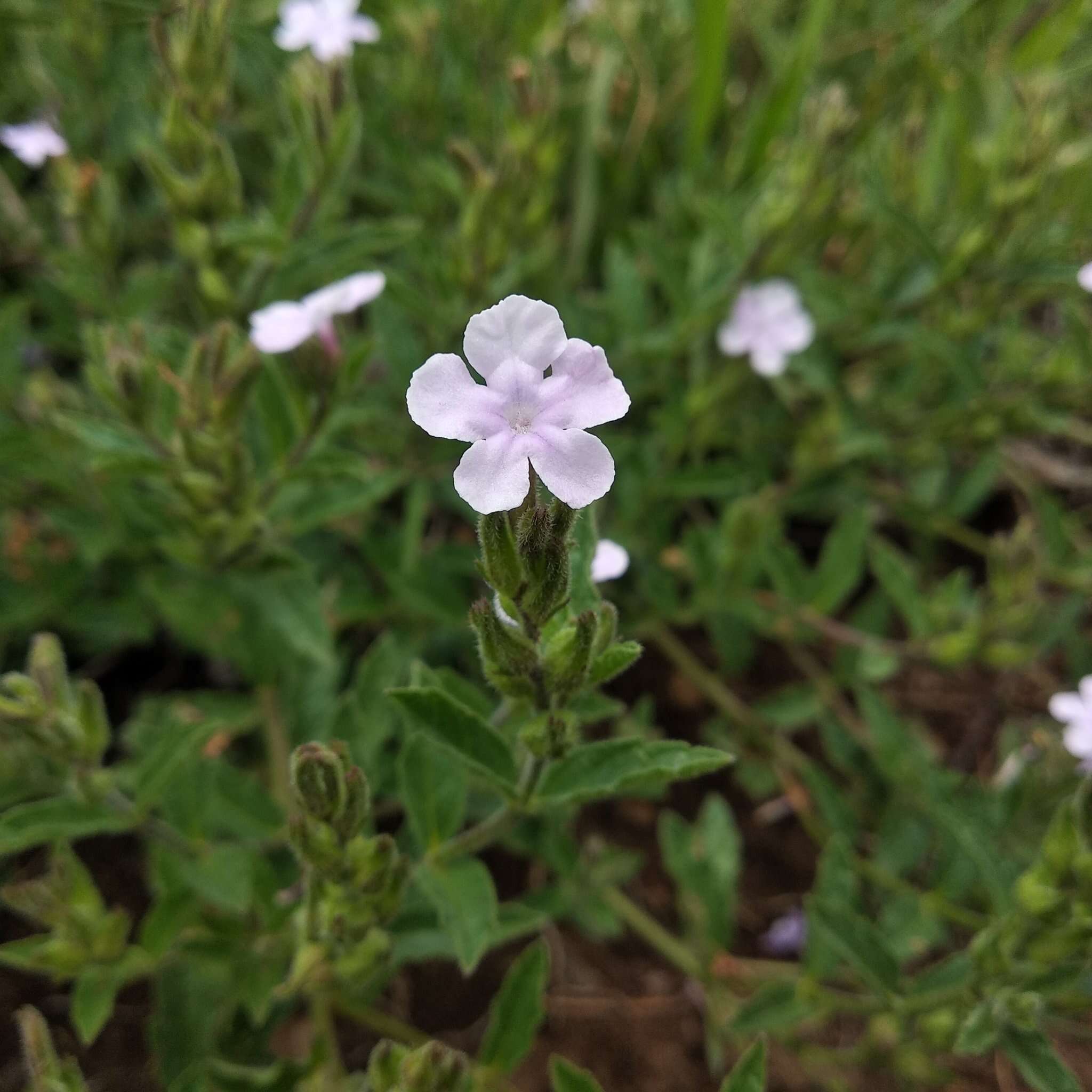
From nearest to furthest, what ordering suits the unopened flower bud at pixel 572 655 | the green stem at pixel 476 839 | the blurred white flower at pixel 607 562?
the unopened flower bud at pixel 572 655
the blurred white flower at pixel 607 562
the green stem at pixel 476 839

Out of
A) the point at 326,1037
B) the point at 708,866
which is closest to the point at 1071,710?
the point at 708,866

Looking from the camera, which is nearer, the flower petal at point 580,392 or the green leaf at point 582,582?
the flower petal at point 580,392

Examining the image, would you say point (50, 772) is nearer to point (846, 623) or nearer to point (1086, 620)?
point (846, 623)

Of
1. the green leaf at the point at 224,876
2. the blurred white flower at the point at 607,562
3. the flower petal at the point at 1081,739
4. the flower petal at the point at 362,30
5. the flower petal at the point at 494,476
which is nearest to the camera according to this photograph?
the flower petal at the point at 494,476

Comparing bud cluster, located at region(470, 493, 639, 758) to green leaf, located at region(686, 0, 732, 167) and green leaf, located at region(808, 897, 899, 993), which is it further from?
green leaf, located at region(686, 0, 732, 167)

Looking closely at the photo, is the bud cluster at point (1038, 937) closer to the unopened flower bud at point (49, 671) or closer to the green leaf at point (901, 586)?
the green leaf at point (901, 586)

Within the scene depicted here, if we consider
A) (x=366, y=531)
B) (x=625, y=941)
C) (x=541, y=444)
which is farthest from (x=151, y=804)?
(x=625, y=941)

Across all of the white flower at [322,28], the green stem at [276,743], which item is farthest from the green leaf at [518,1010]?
the white flower at [322,28]
